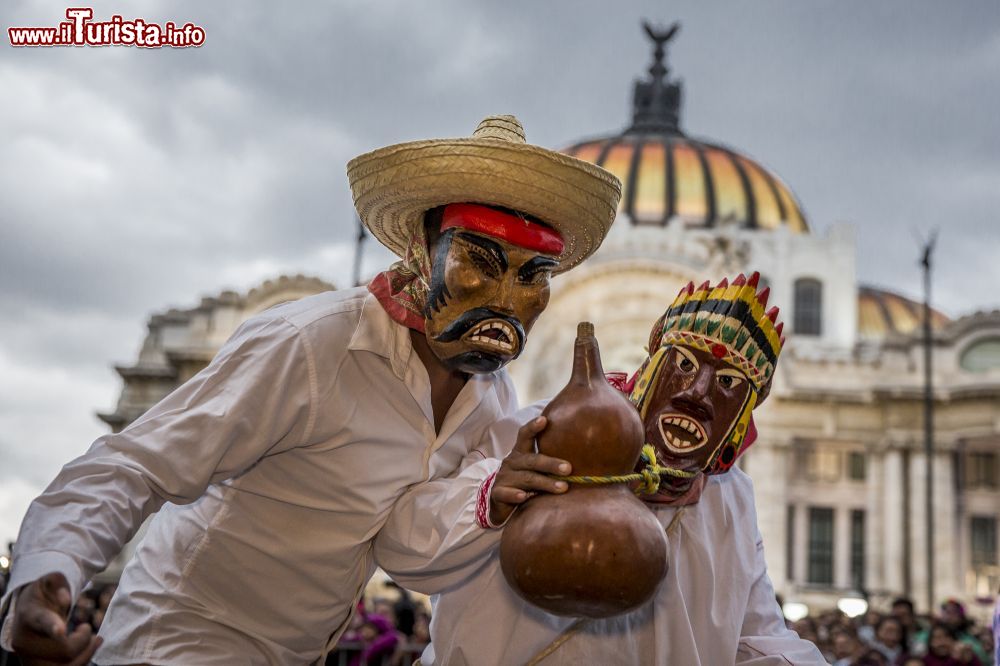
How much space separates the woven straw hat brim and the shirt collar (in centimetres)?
36

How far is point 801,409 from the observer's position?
28.9m

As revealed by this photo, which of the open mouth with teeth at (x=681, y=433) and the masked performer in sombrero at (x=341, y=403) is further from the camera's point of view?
the open mouth with teeth at (x=681, y=433)

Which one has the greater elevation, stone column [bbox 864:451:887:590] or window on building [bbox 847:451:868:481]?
window on building [bbox 847:451:868:481]

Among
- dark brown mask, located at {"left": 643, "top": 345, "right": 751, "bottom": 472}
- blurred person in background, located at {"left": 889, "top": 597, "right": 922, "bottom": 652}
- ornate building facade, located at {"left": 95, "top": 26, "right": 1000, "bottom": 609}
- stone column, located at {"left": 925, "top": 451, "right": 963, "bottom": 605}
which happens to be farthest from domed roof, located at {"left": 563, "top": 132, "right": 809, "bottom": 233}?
dark brown mask, located at {"left": 643, "top": 345, "right": 751, "bottom": 472}

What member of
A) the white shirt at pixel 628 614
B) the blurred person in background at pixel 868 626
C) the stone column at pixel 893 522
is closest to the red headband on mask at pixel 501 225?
the white shirt at pixel 628 614

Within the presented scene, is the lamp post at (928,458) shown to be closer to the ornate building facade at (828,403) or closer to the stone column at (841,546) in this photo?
the ornate building facade at (828,403)

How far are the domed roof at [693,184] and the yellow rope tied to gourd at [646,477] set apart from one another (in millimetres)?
33676

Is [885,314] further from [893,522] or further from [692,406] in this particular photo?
[692,406]

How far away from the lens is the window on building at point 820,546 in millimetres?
31062

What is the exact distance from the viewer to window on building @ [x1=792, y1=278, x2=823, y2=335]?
35.4m

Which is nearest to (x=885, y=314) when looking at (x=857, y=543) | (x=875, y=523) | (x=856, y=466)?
(x=856, y=466)

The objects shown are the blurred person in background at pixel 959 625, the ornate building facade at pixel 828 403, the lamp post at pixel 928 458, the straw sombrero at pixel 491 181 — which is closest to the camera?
the straw sombrero at pixel 491 181

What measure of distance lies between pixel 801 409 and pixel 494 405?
85.4 feet

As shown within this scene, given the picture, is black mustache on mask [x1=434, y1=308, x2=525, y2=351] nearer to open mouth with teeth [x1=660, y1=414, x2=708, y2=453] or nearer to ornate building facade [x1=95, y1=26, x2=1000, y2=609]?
open mouth with teeth [x1=660, y1=414, x2=708, y2=453]
